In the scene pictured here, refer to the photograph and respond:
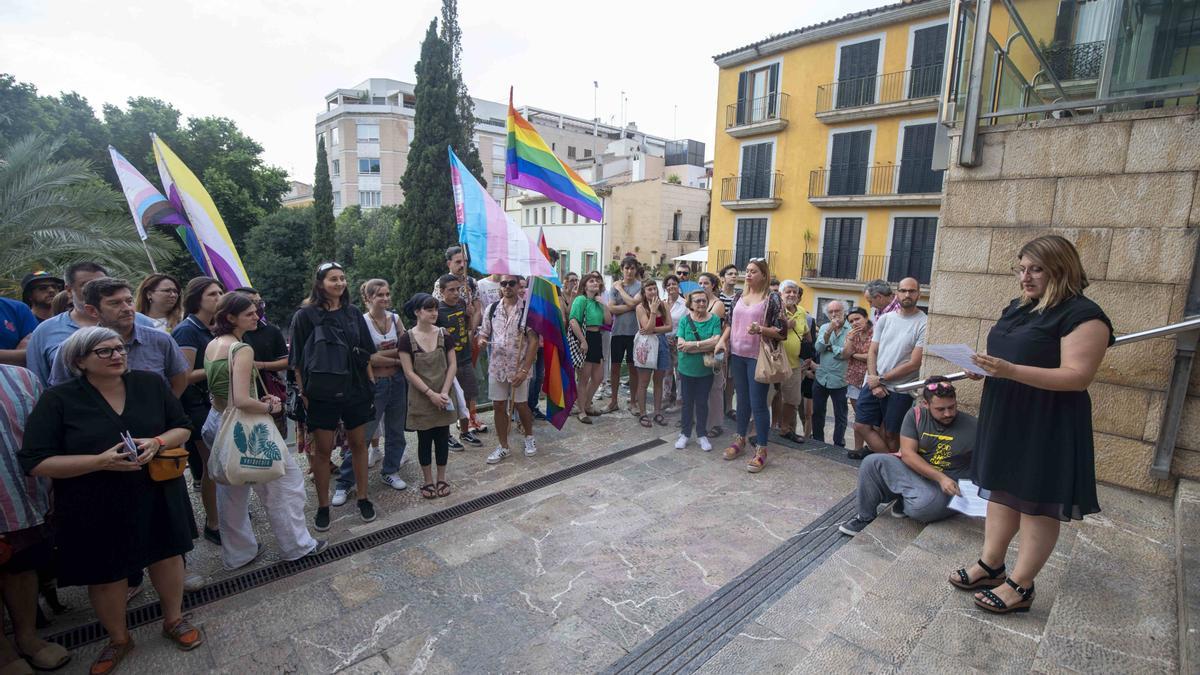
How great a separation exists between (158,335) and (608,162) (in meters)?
37.1

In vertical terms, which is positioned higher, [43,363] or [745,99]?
[745,99]

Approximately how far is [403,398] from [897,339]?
4.35 metres

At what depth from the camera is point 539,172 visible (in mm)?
6160

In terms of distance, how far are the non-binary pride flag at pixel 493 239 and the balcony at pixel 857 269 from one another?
17.1m

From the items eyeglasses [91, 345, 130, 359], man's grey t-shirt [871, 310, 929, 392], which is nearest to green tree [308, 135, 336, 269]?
eyeglasses [91, 345, 130, 359]

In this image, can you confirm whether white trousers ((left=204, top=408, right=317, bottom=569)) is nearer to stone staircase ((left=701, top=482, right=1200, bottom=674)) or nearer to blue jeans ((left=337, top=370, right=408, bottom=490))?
blue jeans ((left=337, top=370, right=408, bottom=490))

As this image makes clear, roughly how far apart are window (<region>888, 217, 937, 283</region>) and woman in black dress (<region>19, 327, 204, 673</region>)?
20.7 metres

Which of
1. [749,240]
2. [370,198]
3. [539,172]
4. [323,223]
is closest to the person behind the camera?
[539,172]

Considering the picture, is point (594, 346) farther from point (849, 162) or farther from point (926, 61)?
point (926, 61)

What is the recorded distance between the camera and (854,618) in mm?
2738

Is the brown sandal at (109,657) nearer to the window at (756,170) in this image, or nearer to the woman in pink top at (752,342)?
the woman in pink top at (752,342)

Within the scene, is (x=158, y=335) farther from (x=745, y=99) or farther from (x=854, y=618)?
(x=745, y=99)

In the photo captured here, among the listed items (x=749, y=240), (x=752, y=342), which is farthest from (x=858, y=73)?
(x=752, y=342)

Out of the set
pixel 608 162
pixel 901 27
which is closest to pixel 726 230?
pixel 901 27
